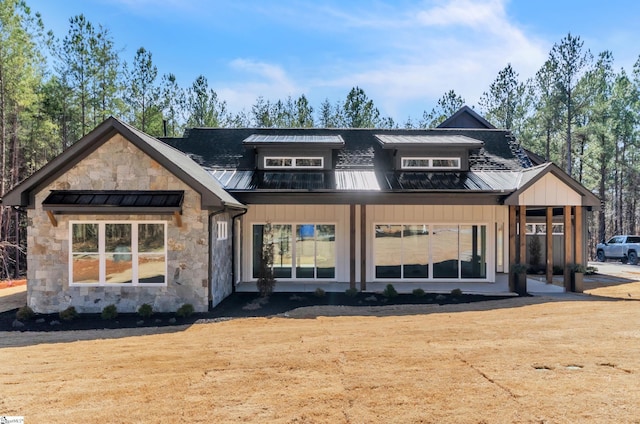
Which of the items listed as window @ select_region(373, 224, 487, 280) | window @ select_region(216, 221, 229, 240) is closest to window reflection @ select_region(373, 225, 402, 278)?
window @ select_region(373, 224, 487, 280)

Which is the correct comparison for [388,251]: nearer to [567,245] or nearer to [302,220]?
[302,220]

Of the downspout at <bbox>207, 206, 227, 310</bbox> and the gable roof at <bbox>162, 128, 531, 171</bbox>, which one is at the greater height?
the gable roof at <bbox>162, 128, 531, 171</bbox>

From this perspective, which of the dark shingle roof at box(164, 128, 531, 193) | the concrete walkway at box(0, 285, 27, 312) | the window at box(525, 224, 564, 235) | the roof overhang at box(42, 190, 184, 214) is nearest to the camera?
the roof overhang at box(42, 190, 184, 214)

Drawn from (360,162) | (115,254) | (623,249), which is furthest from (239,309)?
(623,249)

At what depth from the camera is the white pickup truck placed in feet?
70.9

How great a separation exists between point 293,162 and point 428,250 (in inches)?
226

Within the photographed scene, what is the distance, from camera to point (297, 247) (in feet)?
45.0

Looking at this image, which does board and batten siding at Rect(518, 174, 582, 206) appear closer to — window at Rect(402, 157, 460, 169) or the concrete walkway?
window at Rect(402, 157, 460, 169)

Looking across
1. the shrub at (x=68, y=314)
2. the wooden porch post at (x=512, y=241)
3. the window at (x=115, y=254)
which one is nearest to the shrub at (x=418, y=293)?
the wooden porch post at (x=512, y=241)

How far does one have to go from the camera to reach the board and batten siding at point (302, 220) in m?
13.6

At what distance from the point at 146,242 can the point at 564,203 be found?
1186 centimetres

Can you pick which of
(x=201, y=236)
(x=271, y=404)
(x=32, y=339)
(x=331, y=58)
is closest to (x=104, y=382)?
(x=271, y=404)

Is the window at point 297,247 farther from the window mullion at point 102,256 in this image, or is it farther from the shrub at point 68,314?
the shrub at point 68,314

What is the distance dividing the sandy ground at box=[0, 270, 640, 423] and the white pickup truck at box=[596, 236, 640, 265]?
672 inches
